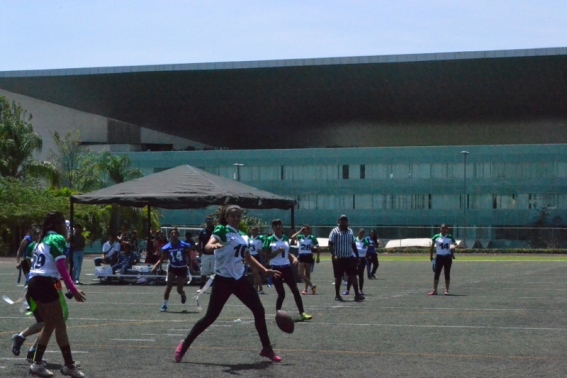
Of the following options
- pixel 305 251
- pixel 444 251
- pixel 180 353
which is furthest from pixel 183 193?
pixel 180 353

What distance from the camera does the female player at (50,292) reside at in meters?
10.1

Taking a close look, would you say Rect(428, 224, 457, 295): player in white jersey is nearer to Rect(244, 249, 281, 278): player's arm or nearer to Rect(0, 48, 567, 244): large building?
Rect(244, 249, 281, 278): player's arm

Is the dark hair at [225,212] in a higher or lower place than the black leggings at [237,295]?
higher

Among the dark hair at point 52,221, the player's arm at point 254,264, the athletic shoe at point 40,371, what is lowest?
the athletic shoe at point 40,371

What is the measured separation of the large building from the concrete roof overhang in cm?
15

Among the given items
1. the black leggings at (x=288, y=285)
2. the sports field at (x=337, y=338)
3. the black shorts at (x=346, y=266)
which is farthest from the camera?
the black shorts at (x=346, y=266)

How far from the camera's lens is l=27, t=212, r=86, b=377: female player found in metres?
10.1

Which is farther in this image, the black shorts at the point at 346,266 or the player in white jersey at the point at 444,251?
the player in white jersey at the point at 444,251

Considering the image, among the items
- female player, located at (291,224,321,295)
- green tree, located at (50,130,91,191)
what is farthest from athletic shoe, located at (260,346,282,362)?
green tree, located at (50,130,91,191)

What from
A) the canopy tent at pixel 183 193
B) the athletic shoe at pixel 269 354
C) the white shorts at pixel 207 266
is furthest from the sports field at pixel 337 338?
the canopy tent at pixel 183 193

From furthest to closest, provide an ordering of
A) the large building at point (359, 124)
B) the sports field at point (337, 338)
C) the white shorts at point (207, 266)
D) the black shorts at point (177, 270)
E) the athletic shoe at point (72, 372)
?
1. the large building at point (359, 124)
2. the white shorts at point (207, 266)
3. the black shorts at point (177, 270)
4. the sports field at point (337, 338)
5. the athletic shoe at point (72, 372)

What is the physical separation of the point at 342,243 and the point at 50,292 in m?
12.3

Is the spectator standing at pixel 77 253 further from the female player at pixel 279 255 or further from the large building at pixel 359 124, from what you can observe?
the large building at pixel 359 124

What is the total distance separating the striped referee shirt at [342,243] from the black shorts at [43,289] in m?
12.3
